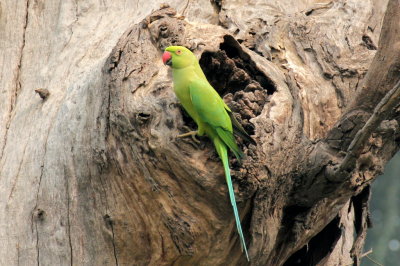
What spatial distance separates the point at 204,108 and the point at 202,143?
0.61ft

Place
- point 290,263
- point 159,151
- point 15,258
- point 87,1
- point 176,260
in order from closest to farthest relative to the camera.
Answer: point 159,151
point 176,260
point 15,258
point 290,263
point 87,1

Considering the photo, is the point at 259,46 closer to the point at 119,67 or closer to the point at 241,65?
the point at 241,65

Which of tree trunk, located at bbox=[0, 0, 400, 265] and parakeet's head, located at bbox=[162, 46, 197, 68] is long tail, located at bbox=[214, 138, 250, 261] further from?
parakeet's head, located at bbox=[162, 46, 197, 68]

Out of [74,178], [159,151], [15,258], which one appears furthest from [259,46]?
[15,258]

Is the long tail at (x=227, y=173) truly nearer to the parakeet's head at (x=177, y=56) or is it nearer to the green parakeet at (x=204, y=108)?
the green parakeet at (x=204, y=108)

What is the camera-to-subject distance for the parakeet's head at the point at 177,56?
11.1 ft

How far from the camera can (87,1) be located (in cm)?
457

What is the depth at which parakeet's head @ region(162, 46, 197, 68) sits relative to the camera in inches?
133

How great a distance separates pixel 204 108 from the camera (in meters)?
3.26

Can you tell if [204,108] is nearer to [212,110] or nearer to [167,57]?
[212,110]

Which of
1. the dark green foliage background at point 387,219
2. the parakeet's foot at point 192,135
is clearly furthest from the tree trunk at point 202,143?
the dark green foliage background at point 387,219

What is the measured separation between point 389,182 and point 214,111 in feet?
20.0

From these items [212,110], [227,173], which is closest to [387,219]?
[212,110]

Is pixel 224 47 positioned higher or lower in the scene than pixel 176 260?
higher
